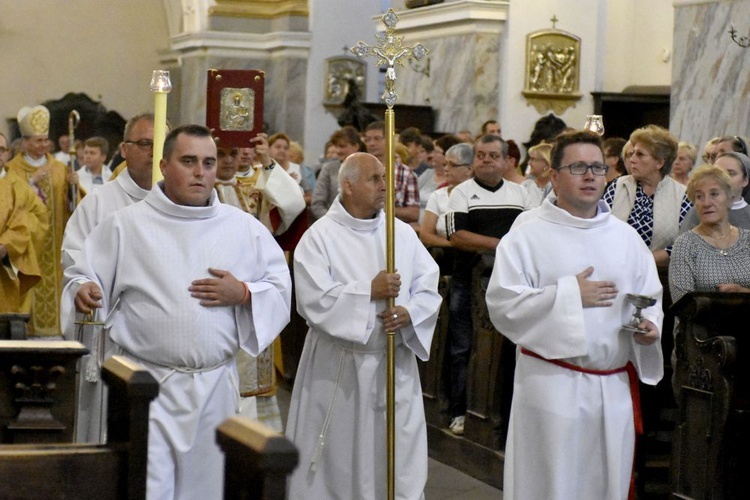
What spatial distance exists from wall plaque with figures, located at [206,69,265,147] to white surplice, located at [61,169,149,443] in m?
0.64

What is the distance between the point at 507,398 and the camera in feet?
24.3

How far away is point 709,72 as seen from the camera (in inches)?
405

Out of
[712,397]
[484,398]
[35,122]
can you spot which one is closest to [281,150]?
[35,122]

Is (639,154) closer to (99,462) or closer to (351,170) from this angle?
(351,170)

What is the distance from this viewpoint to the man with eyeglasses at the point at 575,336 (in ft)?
16.5

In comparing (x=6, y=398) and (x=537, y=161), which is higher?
(x=537, y=161)

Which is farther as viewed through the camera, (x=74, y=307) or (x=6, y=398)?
(x=74, y=307)

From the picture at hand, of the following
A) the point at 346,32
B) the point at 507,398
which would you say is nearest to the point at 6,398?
the point at 507,398

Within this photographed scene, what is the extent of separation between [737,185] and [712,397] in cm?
160

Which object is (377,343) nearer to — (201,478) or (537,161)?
(201,478)

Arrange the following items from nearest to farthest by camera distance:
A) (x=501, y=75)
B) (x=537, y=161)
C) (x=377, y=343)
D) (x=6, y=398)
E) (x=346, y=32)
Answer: (x=6, y=398), (x=377, y=343), (x=537, y=161), (x=501, y=75), (x=346, y=32)

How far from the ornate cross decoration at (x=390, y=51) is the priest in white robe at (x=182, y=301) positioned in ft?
3.58

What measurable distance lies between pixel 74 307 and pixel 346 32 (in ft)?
55.3

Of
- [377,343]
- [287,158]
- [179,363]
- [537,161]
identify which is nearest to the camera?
[179,363]
